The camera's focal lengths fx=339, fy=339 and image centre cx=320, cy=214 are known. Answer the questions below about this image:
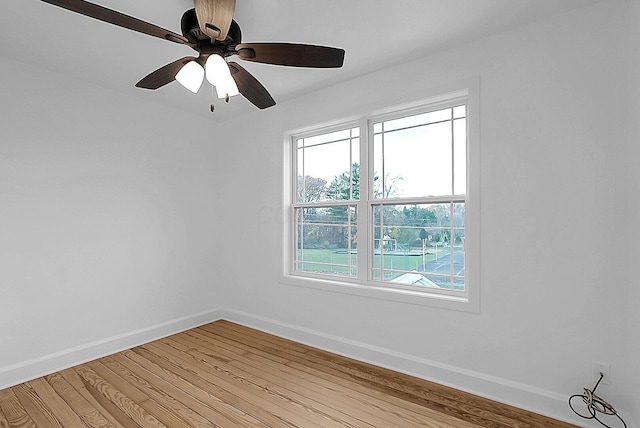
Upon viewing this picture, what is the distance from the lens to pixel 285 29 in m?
2.31

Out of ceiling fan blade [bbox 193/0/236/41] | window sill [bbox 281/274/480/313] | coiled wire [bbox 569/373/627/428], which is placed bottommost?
coiled wire [bbox 569/373/627/428]

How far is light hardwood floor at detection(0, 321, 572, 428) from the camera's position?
218 cm

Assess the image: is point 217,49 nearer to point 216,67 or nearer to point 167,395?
point 216,67

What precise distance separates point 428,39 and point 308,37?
869mm

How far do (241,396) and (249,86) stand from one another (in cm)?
218

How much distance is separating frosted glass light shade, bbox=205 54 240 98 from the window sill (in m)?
2.01

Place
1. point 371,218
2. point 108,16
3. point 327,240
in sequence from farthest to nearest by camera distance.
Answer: point 327,240 < point 371,218 < point 108,16

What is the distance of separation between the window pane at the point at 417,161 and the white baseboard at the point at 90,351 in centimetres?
267

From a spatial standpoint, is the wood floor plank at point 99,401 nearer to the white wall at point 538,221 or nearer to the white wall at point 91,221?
the white wall at point 91,221

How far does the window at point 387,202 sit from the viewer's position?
271 cm

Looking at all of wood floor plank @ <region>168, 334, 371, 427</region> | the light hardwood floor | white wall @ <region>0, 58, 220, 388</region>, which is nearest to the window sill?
the light hardwood floor

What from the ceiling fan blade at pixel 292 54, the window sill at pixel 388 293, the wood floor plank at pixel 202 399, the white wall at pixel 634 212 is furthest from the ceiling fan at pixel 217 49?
the wood floor plank at pixel 202 399

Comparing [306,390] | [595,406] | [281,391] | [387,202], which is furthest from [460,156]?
[281,391]

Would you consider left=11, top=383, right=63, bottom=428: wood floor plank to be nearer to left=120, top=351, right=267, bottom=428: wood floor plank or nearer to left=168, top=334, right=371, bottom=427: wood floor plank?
left=120, top=351, right=267, bottom=428: wood floor plank
